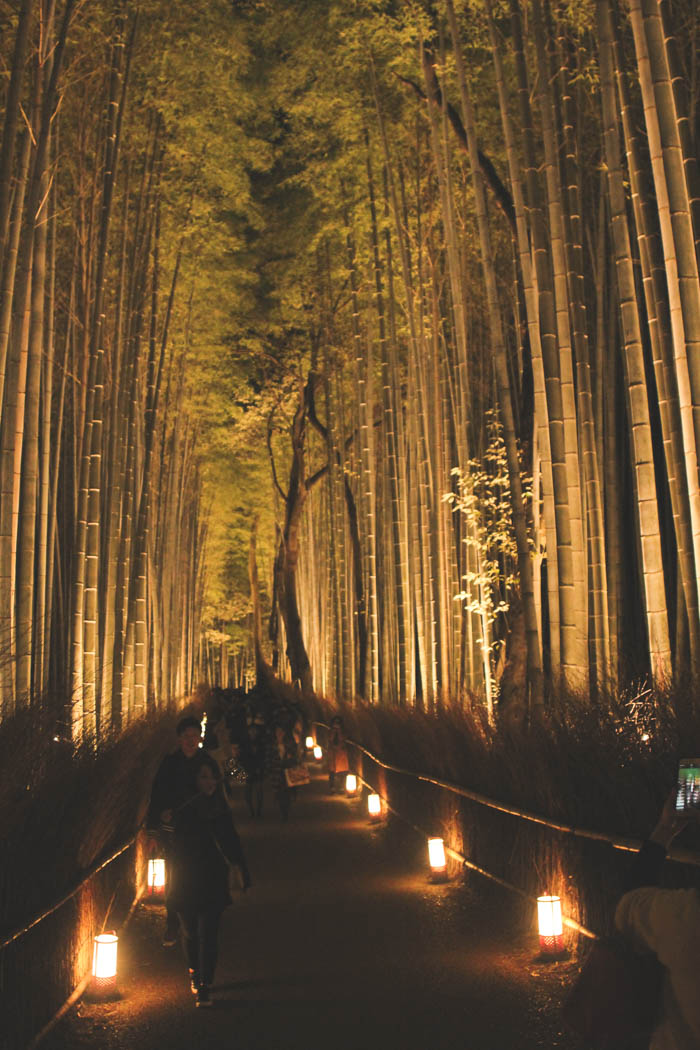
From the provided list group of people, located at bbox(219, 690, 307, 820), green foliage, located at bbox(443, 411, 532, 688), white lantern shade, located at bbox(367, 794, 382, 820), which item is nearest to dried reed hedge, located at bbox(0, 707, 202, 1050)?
group of people, located at bbox(219, 690, 307, 820)

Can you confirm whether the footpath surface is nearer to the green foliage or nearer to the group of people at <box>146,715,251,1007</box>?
the group of people at <box>146,715,251,1007</box>

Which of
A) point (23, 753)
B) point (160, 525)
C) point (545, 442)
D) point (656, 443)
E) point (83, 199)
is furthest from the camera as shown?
point (160, 525)

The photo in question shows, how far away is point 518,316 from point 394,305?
2.29 m

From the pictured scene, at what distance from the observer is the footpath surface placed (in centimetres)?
386

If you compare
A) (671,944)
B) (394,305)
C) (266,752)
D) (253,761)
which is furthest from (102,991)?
(394,305)

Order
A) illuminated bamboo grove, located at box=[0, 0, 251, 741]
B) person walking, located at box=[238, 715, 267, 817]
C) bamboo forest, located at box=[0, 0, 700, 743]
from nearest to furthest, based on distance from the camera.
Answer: bamboo forest, located at box=[0, 0, 700, 743] < illuminated bamboo grove, located at box=[0, 0, 251, 741] < person walking, located at box=[238, 715, 267, 817]

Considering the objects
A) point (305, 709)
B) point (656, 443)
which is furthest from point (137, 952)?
point (305, 709)

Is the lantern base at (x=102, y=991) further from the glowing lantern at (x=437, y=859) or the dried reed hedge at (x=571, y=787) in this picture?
the glowing lantern at (x=437, y=859)

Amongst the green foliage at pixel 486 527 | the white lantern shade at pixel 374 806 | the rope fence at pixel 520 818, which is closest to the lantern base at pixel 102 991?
the rope fence at pixel 520 818

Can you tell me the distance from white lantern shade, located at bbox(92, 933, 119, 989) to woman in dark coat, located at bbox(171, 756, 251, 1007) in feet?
0.94

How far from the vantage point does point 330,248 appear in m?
17.0

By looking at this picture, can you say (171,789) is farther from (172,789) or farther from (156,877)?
(156,877)

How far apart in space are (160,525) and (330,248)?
15.3 feet

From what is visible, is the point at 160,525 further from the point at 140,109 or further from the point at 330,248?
the point at 140,109
